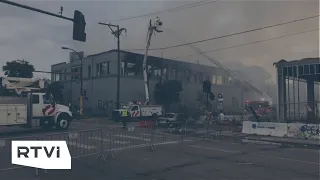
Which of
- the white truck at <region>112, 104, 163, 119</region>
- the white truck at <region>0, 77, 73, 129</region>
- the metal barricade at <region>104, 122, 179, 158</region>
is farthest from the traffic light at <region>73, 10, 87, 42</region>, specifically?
the white truck at <region>112, 104, 163, 119</region>

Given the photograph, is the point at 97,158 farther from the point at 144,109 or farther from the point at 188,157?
the point at 144,109

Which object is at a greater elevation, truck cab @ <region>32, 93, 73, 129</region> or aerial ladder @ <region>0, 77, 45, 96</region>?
aerial ladder @ <region>0, 77, 45, 96</region>

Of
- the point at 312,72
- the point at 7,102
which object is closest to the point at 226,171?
the point at 7,102

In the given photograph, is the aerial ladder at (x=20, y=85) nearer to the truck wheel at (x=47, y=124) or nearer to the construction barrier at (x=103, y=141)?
the truck wheel at (x=47, y=124)

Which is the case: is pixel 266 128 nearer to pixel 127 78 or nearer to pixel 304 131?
pixel 304 131

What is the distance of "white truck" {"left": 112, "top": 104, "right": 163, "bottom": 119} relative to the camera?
32.8m

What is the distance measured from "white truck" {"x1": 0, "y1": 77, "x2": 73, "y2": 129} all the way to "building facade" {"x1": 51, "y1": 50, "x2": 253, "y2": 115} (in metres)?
20.5

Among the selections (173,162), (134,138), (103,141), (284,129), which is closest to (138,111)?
(284,129)

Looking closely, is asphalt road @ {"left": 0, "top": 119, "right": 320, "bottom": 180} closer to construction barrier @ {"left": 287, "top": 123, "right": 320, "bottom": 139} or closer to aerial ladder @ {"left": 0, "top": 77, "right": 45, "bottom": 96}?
construction barrier @ {"left": 287, "top": 123, "right": 320, "bottom": 139}

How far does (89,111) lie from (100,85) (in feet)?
16.2

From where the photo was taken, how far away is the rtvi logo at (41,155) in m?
8.90

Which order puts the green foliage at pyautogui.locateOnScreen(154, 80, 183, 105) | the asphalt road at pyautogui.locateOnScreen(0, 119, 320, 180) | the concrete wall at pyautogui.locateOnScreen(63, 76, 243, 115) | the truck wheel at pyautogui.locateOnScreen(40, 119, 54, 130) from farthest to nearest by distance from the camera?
the green foliage at pyautogui.locateOnScreen(154, 80, 183, 105)
the concrete wall at pyautogui.locateOnScreen(63, 76, 243, 115)
the truck wheel at pyautogui.locateOnScreen(40, 119, 54, 130)
the asphalt road at pyautogui.locateOnScreen(0, 119, 320, 180)

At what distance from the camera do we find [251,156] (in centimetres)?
1120

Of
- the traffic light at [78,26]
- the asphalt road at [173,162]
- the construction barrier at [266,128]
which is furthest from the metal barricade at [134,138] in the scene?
the construction barrier at [266,128]
